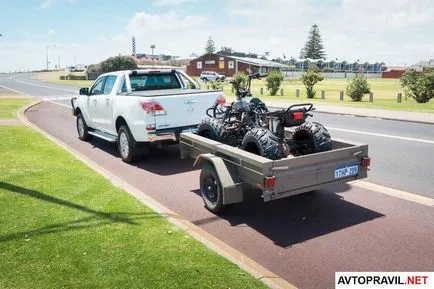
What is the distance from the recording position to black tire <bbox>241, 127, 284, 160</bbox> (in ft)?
17.7

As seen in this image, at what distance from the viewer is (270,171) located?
4.76 meters

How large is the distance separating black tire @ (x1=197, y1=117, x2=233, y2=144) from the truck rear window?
334 centimetres

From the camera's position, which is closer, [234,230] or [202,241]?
[202,241]

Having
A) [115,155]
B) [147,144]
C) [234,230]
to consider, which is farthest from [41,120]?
[234,230]

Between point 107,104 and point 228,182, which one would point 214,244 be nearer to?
point 228,182

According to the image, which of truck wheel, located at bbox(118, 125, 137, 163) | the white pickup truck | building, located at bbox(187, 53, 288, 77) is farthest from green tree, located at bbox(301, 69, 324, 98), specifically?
building, located at bbox(187, 53, 288, 77)

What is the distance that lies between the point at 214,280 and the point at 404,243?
2389mm

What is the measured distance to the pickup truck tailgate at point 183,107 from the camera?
821cm

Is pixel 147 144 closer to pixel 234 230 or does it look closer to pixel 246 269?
pixel 234 230

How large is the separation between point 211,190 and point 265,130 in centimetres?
118

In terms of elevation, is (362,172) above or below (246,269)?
above

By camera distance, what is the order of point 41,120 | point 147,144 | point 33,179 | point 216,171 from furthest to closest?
point 41,120
point 147,144
point 33,179
point 216,171

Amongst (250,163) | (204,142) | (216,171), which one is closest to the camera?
(250,163)

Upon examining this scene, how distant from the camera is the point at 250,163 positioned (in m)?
5.02
